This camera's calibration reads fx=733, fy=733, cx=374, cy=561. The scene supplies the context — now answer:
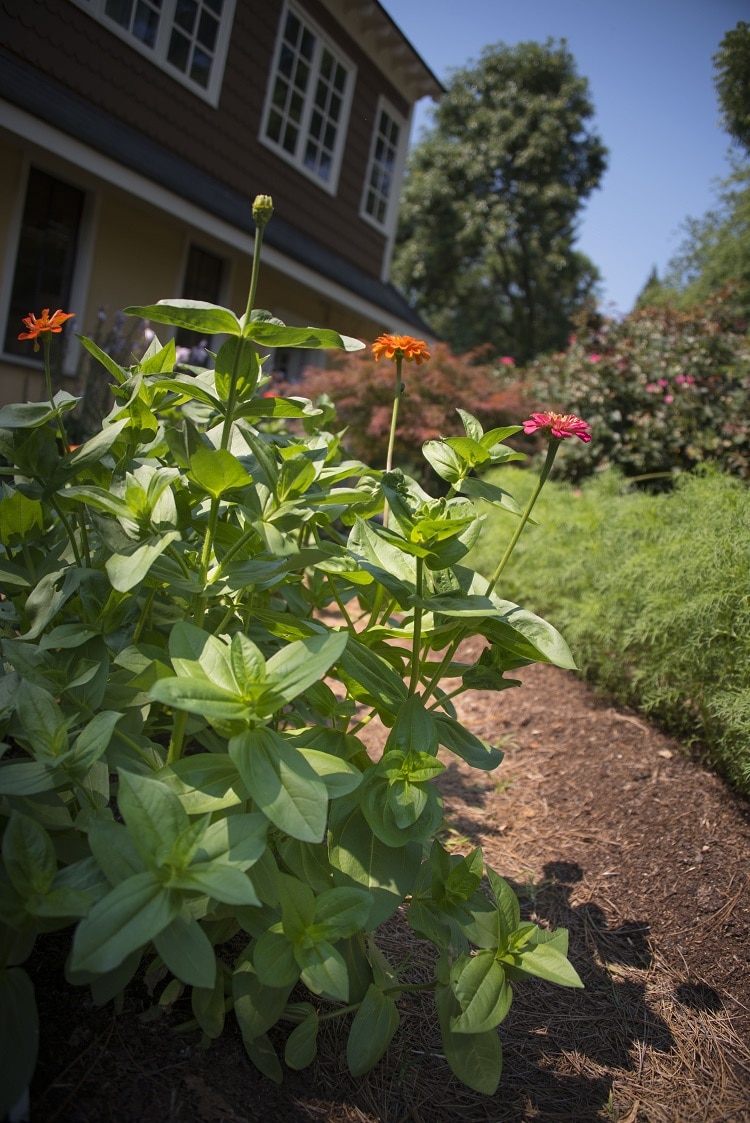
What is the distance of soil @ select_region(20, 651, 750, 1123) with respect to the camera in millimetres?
1105

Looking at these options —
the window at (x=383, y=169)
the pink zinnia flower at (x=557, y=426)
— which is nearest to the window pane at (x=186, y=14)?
the window at (x=383, y=169)

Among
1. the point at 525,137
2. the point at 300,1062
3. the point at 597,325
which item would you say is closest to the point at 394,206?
the point at 597,325

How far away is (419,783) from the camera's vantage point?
117 centimetres

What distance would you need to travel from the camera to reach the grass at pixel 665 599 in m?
2.21

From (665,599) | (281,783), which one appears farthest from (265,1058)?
(665,599)

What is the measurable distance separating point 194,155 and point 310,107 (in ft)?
7.22

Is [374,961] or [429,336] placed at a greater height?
[429,336]

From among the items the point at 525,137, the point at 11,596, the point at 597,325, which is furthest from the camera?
the point at 525,137

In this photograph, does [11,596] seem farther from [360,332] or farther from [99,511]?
[360,332]

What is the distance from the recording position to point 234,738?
3.35 ft

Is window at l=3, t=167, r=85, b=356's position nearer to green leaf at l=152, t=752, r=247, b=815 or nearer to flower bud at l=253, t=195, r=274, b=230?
flower bud at l=253, t=195, r=274, b=230

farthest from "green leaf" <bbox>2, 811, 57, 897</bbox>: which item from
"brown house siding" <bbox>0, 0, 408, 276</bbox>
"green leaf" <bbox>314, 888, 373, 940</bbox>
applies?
"brown house siding" <bbox>0, 0, 408, 276</bbox>

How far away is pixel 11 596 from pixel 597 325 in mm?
7676

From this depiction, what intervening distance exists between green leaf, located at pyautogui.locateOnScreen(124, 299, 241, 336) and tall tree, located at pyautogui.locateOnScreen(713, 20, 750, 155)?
34.1ft
